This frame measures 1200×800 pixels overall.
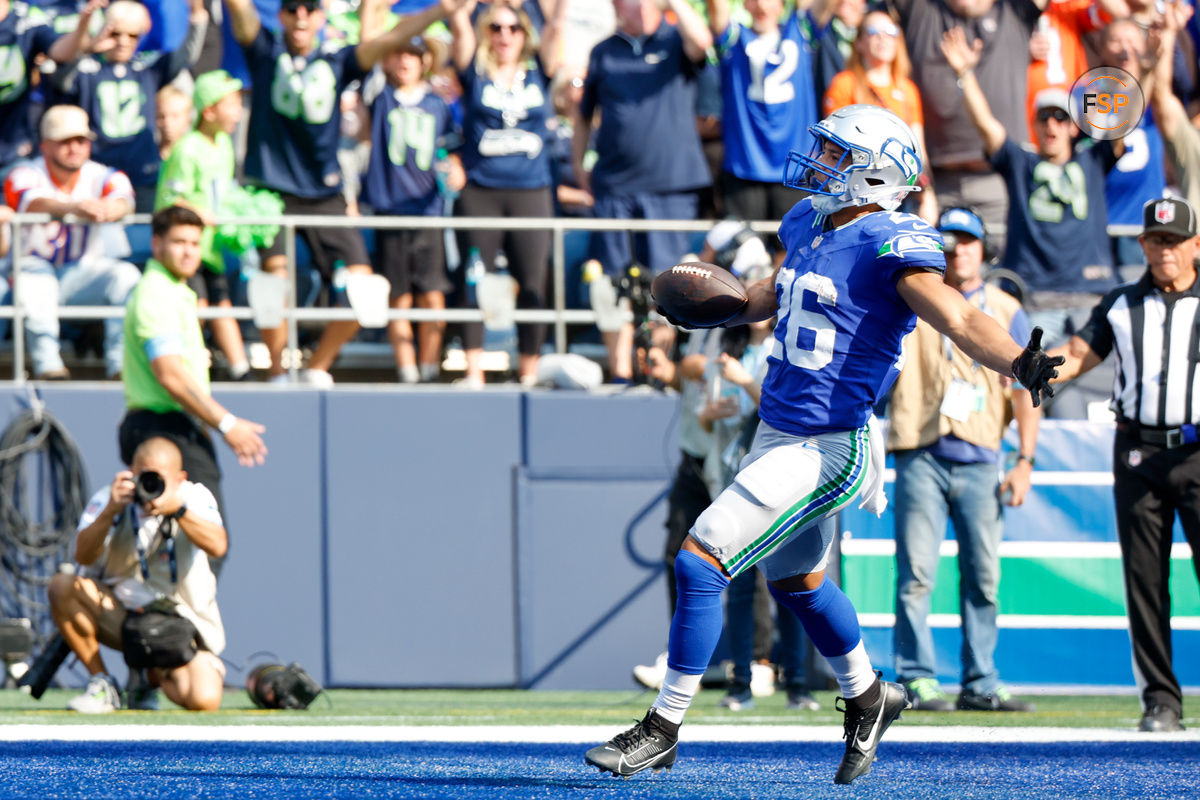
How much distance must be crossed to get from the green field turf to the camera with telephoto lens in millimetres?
840

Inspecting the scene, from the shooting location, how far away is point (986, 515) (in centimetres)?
686

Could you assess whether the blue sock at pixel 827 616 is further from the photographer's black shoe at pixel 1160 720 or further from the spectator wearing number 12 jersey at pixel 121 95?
the spectator wearing number 12 jersey at pixel 121 95

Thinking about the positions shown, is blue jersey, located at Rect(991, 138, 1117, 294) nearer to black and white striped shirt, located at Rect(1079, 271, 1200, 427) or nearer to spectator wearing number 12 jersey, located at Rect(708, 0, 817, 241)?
spectator wearing number 12 jersey, located at Rect(708, 0, 817, 241)

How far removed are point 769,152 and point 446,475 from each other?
243 cm

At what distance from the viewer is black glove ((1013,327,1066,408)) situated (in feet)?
12.6

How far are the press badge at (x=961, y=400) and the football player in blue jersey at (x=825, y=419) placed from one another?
7.18 feet

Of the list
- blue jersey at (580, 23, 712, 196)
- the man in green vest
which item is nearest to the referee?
blue jersey at (580, 23, 712, 196)

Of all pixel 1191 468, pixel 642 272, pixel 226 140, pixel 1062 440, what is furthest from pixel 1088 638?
pixel 226 140

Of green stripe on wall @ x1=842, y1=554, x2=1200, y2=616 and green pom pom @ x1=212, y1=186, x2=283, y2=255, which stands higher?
green pom pom @ x1=212, y1=186, x2=283, y2=255

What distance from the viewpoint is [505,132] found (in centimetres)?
866

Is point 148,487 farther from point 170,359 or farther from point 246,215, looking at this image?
point 246,215

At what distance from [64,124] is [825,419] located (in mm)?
5396

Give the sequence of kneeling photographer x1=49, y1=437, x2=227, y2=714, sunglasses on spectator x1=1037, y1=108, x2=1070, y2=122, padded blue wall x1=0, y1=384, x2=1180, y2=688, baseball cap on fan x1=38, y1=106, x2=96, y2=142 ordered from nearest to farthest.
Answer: kneeling photographer x1=49, y1=437, x2=227, y2=714, sunglasses on spectator x1=1037, y1=108, x2=1070, y2=122, baseball cap on fan x1=38, y1=106, x2=96, y2=142, padded blue wall x1=0, y1=384, x2=1180, y2=688

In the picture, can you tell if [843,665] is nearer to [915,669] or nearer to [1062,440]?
[915,669]
